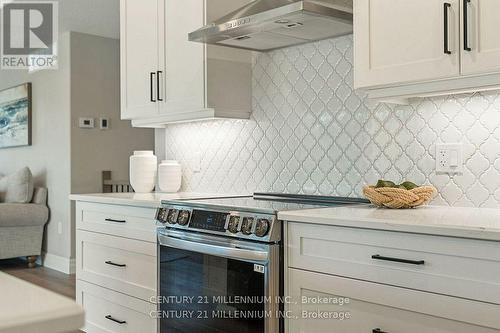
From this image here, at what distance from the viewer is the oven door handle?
2.12 meters

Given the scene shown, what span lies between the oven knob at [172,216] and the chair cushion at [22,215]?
3.66 meters

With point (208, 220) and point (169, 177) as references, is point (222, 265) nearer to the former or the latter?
point (208, 220)

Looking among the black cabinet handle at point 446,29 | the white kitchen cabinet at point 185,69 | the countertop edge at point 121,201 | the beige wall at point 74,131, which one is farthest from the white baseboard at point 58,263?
the black cabinet handle at point 446,29

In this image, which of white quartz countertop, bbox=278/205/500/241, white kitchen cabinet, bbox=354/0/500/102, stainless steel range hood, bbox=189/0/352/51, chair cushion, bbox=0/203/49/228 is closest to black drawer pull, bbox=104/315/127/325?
white quartz countertop, bbox=278/205/500/241

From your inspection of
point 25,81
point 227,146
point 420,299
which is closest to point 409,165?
point 420,299

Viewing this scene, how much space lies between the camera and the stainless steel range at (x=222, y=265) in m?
2.09

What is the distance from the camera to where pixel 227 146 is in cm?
328

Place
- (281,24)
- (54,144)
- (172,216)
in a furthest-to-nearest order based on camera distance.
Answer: (54,144) → (172,216) → (281,24)

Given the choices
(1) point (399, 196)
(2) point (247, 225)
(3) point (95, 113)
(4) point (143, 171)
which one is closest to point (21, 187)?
(3) point (95, 113)

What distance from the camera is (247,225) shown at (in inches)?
85.4

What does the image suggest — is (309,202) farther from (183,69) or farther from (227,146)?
(183,69)

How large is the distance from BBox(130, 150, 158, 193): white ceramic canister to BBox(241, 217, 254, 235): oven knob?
60.5 inches

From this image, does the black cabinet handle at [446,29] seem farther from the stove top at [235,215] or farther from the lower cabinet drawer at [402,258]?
the stove top at [235,215]

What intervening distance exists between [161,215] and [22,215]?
367 cm
